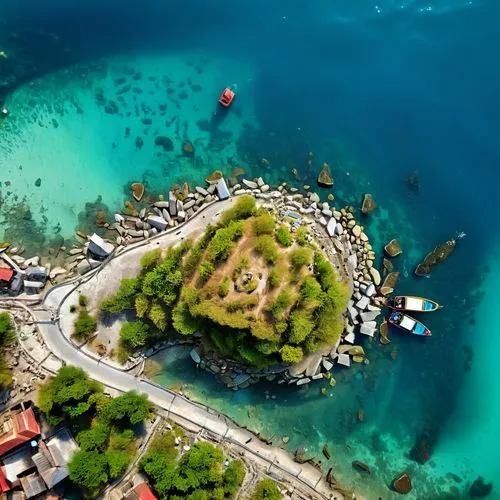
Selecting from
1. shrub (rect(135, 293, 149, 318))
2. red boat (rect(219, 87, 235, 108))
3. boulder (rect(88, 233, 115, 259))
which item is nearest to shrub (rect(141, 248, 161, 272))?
shrub (rect(135, 293, 149, 318))

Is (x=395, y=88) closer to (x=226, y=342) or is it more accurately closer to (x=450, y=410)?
(x=226, y=342)

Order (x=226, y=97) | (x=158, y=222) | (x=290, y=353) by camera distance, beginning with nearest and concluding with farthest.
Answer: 1. (x=290, y=353)
2. (x=158, y=222)
3. (x=226, y=97)

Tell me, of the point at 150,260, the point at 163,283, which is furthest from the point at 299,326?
the point at 150,260

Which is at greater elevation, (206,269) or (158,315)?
(206,269)

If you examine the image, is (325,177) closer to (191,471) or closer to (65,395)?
(191,471)

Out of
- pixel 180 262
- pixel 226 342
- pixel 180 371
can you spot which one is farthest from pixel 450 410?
pixel 180 262

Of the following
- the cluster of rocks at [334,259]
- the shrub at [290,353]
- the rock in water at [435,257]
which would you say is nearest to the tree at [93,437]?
the cluster of rocks at [334,259]

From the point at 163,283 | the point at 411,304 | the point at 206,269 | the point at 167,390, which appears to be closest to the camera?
the point at 206,269
